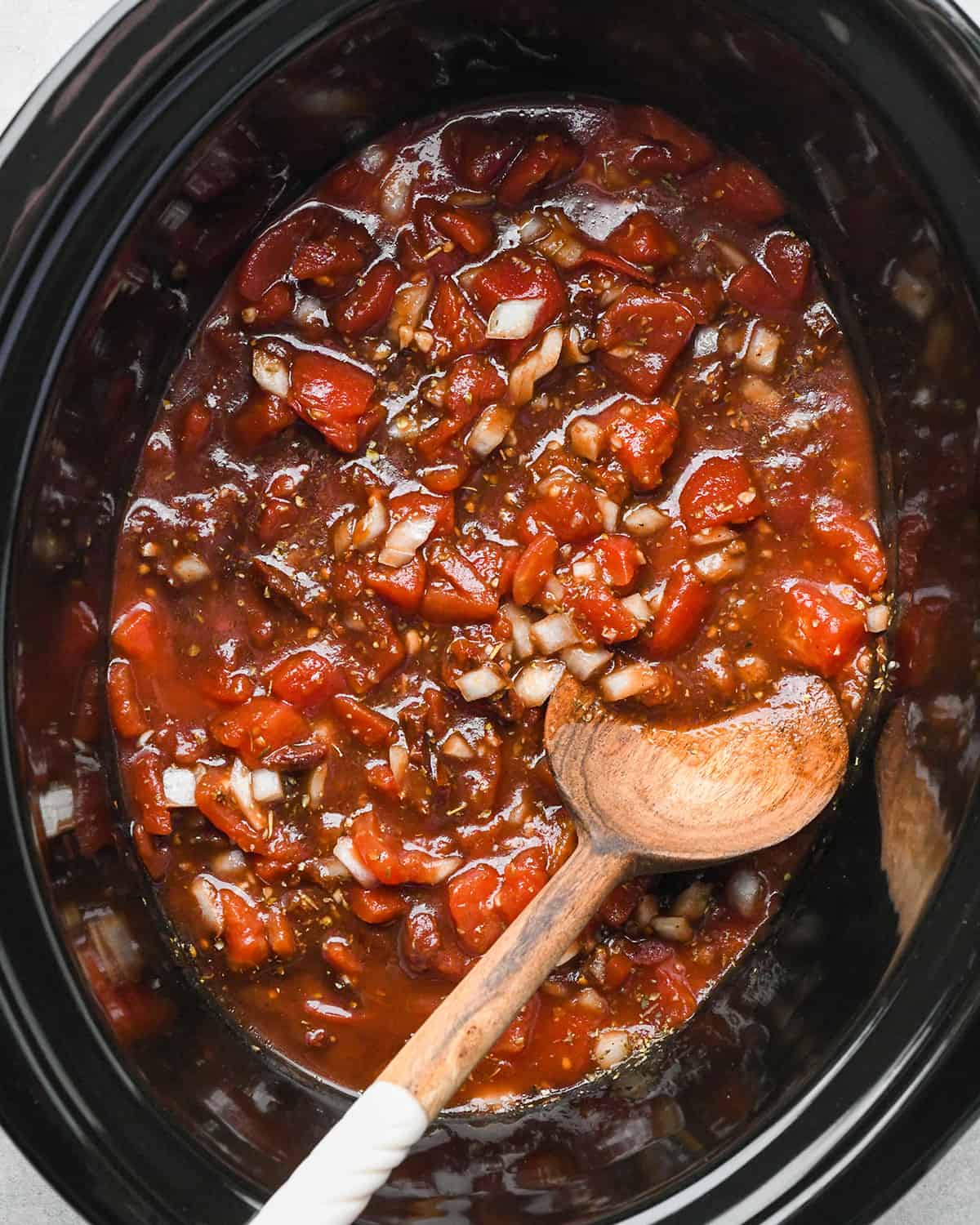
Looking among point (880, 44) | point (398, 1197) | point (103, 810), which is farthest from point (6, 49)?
point (398, 1197)

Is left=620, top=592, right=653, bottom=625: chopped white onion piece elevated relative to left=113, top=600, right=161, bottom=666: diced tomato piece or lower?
lower

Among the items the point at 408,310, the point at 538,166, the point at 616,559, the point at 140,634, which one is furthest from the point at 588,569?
the point at 140,634

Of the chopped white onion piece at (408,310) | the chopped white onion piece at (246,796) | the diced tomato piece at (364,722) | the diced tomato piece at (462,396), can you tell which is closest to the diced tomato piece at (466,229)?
the chopped white onion piece at (408,310)

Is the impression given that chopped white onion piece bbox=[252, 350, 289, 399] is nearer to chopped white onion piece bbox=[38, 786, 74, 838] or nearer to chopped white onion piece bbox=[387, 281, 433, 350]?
chopped white onion piece bbox=[387, 281, 433, 350]

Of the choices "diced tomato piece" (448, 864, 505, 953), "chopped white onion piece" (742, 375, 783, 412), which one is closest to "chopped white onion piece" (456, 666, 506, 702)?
"diced tomato piece" (448, 864, 505, 953)

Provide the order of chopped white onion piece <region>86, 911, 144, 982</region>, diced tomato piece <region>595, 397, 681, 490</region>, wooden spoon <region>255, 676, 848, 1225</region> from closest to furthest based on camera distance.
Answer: wooden spoon <region>255, 676, 848, 1225</region>
chopped white onion piece <region>86, 911, 144, 982</region>
diced tomato piece <region>595, 397, 681, 490</region>
